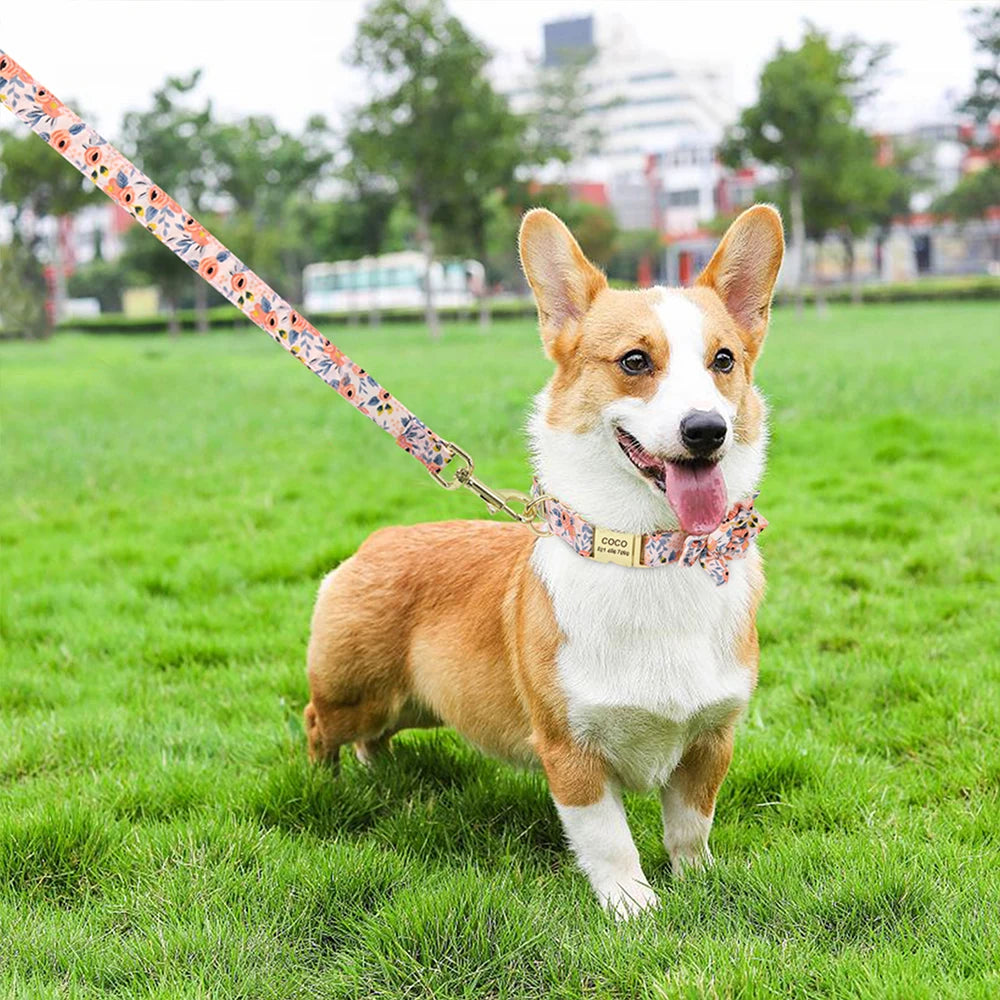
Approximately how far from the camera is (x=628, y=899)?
8.41 feet

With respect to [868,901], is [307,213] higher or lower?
higher

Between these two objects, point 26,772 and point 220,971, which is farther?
point 26,772

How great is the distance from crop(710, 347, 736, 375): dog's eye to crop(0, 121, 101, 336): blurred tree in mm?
31217

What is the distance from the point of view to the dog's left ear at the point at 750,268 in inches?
107

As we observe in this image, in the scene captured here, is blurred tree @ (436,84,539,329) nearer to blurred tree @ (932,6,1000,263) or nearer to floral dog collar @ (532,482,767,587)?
blurred tree @ (932,6,1000,263)

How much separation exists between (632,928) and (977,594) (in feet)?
10.4

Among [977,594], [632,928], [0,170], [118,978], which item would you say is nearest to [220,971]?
[118,978]

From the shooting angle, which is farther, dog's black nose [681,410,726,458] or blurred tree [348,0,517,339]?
blurred tree [348,0,517,339]

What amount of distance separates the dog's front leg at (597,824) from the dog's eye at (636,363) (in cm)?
88

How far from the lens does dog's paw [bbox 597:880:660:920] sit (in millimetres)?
2525

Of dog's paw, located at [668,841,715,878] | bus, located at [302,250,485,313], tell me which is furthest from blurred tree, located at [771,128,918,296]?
dog's paw, located at [668,841,715,878]

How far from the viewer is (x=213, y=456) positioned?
9.31 m

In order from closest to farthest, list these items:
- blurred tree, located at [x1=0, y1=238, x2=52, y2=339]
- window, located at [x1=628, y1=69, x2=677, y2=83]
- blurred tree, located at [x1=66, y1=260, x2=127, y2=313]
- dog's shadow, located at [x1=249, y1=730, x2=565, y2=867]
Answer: dog's shadow, located at [x1=249, y1=730, x2=565, y2=867] → blurred tree, located at [x1=0, y1=238, x2=52, y2=339] → blurred tree, located at [x1=66, y1=260, x2=127, y2=313] → window, located at [x1=628, y1=69, x2=677, y2=83]

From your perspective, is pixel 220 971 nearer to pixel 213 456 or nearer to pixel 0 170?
pixel 213 456
